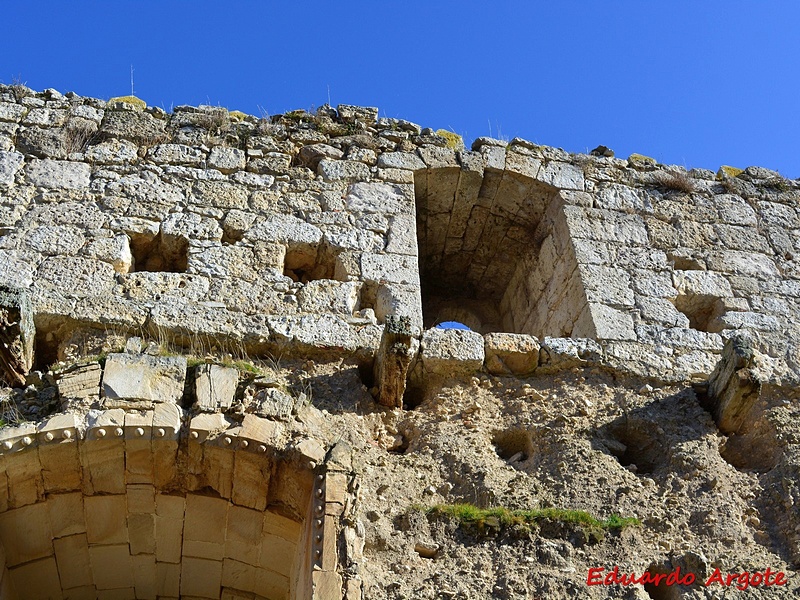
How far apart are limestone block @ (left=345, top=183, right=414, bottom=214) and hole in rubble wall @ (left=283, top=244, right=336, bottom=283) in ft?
1.96

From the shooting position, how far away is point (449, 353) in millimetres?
6418

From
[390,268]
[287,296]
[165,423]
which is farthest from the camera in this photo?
[390,268]

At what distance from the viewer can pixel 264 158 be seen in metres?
8.22

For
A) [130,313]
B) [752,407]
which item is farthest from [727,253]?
[130,313]

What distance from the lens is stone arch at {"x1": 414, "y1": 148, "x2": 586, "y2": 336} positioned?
8.30 m

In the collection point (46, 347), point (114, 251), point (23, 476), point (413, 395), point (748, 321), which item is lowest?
point (23, 476)

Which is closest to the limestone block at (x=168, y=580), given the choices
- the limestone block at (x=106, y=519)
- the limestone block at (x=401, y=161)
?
the limestone block at (x=106, y=519)

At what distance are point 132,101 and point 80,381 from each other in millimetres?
4190

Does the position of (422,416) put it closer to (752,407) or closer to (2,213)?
(752,407)

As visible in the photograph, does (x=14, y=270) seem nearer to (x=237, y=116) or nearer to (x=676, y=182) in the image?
(x=237, y=116)

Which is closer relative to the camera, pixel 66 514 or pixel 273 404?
pixel 66 514

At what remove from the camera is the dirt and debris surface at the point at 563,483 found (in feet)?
16.4

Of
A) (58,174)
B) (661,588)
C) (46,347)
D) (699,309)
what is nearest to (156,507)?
(46,347)

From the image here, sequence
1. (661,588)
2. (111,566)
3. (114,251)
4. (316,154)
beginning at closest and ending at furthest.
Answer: (661,588), (111,566), (114,251), (316,154)
